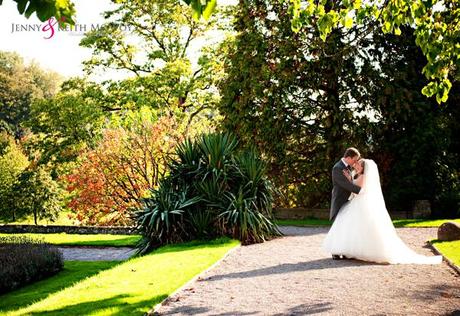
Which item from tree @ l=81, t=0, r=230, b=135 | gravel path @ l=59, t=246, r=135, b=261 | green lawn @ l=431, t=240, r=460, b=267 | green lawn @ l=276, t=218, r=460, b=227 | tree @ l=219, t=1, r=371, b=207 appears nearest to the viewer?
green lawn @ l=431, t=240, r=460, b=267

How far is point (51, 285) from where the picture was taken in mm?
10703

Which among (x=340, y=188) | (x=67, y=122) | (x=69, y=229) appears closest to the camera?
(x=340, y=188)

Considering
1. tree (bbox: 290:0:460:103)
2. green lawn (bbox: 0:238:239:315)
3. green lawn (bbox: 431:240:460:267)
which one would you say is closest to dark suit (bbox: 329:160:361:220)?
green lawn (bbox: 431:240:460:267)

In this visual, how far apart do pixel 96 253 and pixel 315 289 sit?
9.10 m

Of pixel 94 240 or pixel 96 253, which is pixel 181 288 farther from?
pixel 94 240

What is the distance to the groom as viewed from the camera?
388 inches

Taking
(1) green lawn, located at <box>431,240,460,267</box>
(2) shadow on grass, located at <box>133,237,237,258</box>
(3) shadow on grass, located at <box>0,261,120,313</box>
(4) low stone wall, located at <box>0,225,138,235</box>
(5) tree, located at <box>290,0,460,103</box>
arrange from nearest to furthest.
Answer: (5) tree, located at <box>290,0,460,103</box> → (3) shadow on grass, located at <box>0,261,120,313</box> → (1) green lawn, located at <box>431,240,460,267</box> → (2) shadow on grass, located at <box>133,237,237,258</box> → (4) low stone wall, located at <box>0,225,138,235</box>

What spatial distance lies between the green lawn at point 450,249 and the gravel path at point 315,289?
29 cm

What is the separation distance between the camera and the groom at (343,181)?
9.87 m

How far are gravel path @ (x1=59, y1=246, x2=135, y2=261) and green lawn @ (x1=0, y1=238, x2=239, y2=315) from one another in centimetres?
111

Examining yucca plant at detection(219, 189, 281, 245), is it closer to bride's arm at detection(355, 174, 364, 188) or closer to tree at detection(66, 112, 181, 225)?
bride's arm at detection(355, 174, 364, 188)

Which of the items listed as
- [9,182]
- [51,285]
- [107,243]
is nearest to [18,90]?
[9,182]

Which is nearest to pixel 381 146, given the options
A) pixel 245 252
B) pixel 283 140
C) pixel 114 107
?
pixel 283 140

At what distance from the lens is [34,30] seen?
26562 millimetres
